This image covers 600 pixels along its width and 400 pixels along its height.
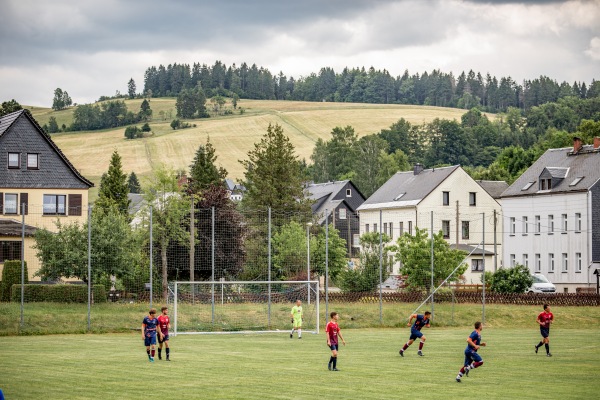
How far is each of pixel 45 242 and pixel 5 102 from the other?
194 ft

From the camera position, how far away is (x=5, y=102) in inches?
4139

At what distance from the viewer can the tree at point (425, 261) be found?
5672 cm

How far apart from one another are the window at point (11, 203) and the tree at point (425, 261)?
107 feet

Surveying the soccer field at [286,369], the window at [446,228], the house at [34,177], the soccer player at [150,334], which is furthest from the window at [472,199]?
the soccer player at [150,334]

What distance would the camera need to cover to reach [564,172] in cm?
8488

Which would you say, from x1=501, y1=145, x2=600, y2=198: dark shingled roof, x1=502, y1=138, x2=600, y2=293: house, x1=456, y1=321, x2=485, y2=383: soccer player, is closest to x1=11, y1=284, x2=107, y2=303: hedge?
x1=456, y1=321, x2=485, y2=383: soccer player

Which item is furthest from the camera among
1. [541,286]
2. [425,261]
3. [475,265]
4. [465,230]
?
[465,230]

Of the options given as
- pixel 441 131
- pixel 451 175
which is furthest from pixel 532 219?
pixel 441 131

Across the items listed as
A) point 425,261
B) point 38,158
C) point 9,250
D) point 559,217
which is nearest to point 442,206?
point 559,217

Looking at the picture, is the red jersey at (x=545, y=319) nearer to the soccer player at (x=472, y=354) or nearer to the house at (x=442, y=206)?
the soccer player at (x=472, y=354)

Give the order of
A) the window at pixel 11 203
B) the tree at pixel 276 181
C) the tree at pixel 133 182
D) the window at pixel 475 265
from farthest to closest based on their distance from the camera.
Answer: the tree at pixel 133 182 < the window at pixel 475 265 < the tree at pixel 276 181 < the window at pixel 11 203

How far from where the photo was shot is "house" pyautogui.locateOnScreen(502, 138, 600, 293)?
261 ft

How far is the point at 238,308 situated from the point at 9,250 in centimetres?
2014

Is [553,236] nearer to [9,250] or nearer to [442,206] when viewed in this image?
[442,206]
